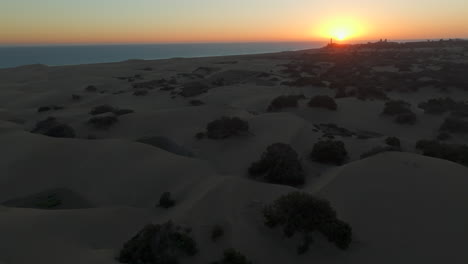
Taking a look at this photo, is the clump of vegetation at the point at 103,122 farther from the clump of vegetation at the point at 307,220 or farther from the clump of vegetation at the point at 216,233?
the clump of vegetation at the point at 307,220

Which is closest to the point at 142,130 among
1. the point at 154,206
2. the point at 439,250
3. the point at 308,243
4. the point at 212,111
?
the point at 212,111

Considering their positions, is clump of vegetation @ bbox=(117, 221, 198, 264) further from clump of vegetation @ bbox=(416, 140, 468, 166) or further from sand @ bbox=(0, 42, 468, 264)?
clump of vegetation @ bbox=(416, 140, 468, 166)

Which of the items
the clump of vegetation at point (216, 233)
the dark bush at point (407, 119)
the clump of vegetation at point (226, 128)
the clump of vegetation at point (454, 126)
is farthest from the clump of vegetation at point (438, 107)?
the clump of vegetation at point (216, 233)

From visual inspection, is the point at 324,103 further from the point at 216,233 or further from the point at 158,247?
the point at 158,247

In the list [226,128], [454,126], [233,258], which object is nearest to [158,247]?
[233,258]

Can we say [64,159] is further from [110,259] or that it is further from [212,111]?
[212,111]

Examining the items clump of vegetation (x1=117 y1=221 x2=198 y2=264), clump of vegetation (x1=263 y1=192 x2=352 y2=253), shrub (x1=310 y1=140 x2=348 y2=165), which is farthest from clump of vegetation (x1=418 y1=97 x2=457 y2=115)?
clump of vegetation (x1=117 y1=221 x2=198 y2=264)

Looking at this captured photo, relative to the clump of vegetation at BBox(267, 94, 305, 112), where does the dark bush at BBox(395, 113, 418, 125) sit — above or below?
below

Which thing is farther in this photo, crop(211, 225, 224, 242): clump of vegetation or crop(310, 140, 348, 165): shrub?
crop(310, 140, 348, 165): shrub
